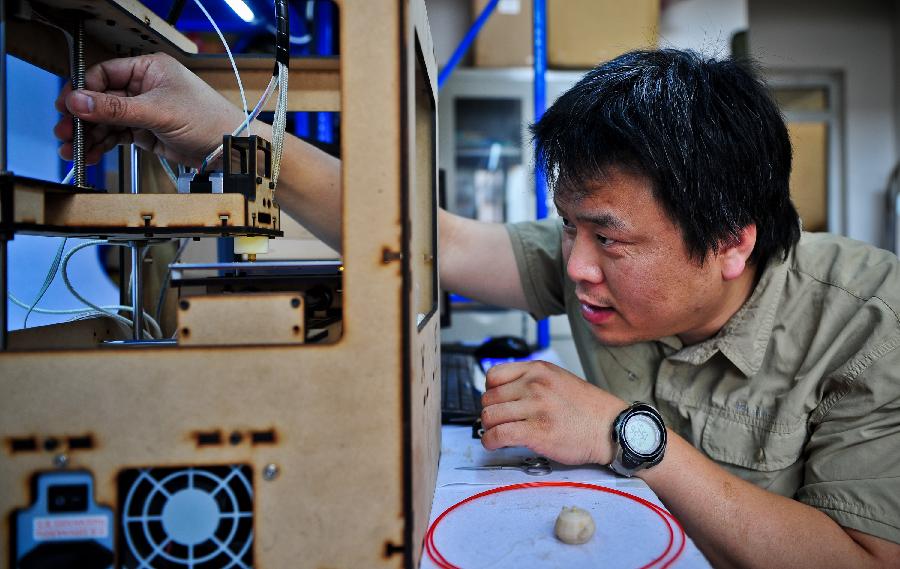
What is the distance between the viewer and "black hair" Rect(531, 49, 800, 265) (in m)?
0.75

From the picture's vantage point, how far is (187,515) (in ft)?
1.42

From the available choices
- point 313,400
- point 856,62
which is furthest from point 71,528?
point 856,62

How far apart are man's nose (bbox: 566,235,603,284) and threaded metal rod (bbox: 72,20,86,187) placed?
1.83ft

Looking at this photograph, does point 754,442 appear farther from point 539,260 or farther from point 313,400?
point 313,400

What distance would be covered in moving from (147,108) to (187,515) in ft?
1.36

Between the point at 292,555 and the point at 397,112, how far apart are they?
1.02ft

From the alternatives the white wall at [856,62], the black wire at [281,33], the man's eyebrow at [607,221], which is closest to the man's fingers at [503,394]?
the man's eyebrow at [607,221]

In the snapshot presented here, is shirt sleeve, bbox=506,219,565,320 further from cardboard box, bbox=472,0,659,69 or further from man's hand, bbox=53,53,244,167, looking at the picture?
cardboard box, bbox=472,0,659,69

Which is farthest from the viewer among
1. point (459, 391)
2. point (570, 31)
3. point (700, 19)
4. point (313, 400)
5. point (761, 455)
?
point (700, 19)

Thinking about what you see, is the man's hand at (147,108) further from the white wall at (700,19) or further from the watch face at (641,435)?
the white wall at (700,19)

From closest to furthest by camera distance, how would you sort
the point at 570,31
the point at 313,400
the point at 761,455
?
the point at 313,400, the point at 761,455, the point at 570,31

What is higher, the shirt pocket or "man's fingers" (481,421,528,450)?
"man's fingers" (481,421,528,450)

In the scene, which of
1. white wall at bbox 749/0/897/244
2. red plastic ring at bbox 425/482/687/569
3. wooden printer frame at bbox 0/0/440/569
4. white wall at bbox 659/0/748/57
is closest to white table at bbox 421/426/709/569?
red plastic ring at bbox 425/482/687/569

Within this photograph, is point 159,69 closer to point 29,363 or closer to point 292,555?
point 29,363
